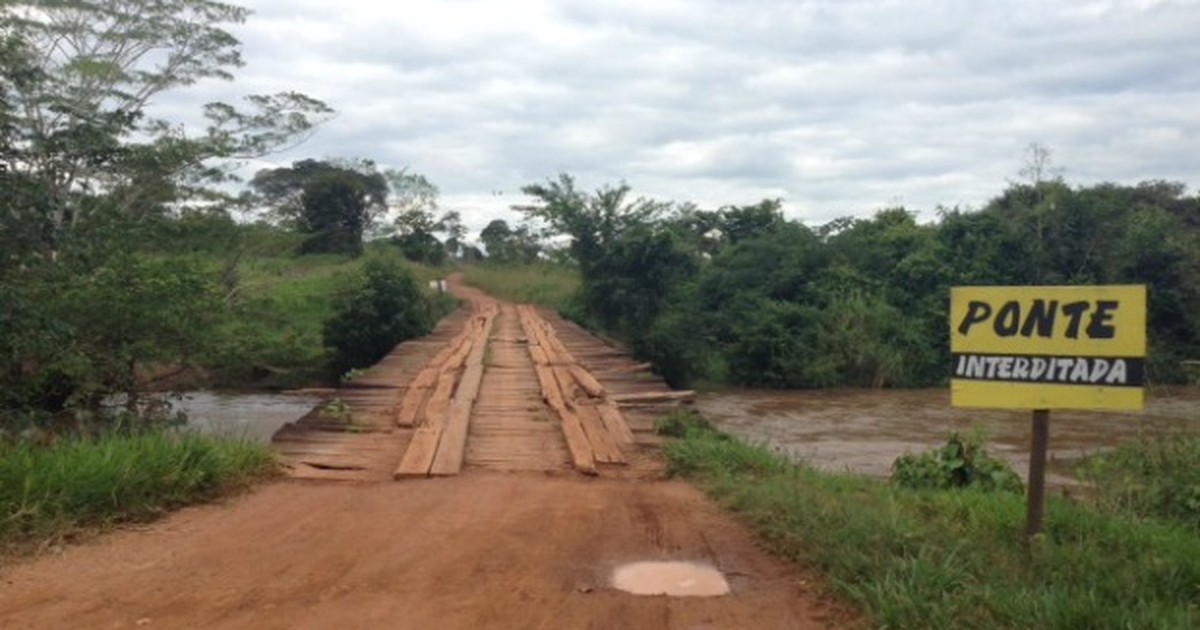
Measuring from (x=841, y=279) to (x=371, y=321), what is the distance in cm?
1251

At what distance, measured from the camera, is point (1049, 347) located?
4.33 m

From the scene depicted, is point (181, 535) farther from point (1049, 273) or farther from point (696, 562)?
point (1049, 273)

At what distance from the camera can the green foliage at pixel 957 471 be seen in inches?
304

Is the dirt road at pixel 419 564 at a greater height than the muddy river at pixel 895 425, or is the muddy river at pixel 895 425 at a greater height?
the dirt road at pixel 419 564

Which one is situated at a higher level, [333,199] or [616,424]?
[333,199]

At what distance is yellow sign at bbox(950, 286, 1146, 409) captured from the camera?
4.13m

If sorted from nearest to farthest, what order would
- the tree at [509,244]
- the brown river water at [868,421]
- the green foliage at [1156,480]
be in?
the green foliage at [1156,480], the brown river water at [868,421], the tree at [509,244]

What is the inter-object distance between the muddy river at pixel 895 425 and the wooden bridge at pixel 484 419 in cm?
220

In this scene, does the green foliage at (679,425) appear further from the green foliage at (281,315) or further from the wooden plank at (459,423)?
the green foliage at (281,315)

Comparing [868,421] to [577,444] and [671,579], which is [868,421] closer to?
[577,444]

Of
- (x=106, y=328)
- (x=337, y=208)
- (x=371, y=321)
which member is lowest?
(x=371, y=321)

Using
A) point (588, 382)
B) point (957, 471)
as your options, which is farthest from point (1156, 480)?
point (588, 382)

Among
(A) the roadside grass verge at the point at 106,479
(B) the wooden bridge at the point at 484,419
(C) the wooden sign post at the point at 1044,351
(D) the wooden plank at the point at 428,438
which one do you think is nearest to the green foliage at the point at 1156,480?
(C) the wooden sign post at the point at 1044,351

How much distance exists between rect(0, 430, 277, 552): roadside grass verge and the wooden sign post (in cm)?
439
